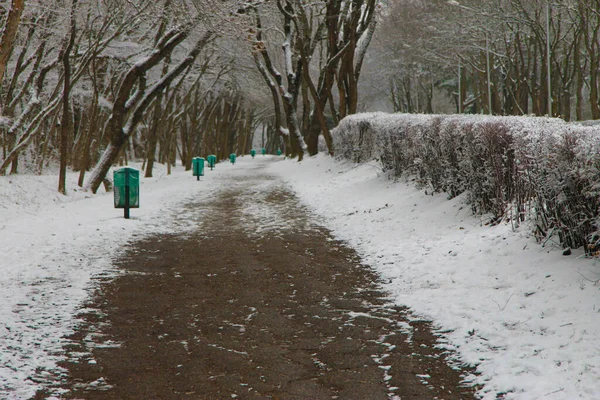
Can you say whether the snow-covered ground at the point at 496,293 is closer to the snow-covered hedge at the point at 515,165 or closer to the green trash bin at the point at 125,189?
the snow-covered hedge at the point at 515,165

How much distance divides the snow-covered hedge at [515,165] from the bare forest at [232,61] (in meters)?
5.26

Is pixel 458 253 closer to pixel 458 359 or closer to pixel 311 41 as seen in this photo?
pixel 458 359

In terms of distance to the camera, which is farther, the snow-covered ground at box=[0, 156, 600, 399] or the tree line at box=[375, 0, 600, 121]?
the tree line at box=[375, 0, 600, 121]

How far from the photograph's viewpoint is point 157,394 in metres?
4.34

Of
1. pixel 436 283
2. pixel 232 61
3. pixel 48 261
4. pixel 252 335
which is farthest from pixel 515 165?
pixel 232 61

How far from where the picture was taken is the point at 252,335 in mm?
5648

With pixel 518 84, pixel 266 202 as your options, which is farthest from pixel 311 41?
pixel 266 202

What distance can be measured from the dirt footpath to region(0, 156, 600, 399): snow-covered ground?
12.0 inches

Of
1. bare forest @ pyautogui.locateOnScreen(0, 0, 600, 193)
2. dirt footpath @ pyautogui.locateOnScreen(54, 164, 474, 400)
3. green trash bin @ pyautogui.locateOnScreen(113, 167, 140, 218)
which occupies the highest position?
bare forest @ pyautogui.locateOnScreen(0, 0, 600, 193)

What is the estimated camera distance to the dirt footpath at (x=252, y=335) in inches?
177

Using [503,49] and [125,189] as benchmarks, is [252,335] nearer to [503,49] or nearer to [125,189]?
[125,189]

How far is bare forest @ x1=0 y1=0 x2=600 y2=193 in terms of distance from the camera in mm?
18438

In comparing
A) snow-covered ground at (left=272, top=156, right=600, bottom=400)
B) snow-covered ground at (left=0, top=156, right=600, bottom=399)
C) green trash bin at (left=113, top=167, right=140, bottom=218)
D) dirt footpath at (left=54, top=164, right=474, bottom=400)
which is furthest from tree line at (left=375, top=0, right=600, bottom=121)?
dirt footpath at (left=54, top=164, right=474, bottom=400)

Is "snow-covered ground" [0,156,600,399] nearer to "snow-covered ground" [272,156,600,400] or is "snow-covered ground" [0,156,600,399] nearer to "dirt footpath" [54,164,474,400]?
"snow-covered ground" [272,156,600,400]
